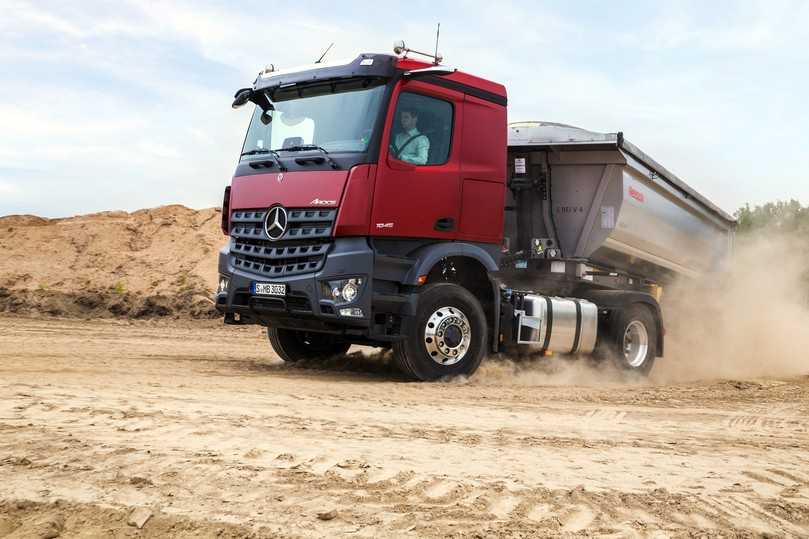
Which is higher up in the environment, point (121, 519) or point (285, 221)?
point (285, 221)

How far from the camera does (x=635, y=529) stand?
451cm

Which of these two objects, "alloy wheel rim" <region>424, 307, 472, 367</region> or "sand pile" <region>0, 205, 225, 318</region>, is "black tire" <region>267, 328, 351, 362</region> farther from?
"sand pile" <region>0, 205, 225, 318</region>

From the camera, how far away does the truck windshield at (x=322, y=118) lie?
30.2ft

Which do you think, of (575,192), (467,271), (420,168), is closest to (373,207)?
(420,168)

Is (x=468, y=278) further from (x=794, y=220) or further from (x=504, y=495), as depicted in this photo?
(x=794, y=220)

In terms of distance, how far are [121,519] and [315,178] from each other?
519 cm

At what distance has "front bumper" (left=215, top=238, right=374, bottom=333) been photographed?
9.05 metres

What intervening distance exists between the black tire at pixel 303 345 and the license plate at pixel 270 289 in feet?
5.95

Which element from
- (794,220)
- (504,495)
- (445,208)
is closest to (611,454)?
(504,495)

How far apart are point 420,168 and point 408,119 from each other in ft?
1.69

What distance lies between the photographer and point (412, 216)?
30.7 feet

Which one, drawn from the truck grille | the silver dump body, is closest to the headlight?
the truck grille

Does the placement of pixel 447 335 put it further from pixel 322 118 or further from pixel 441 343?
pixel 322 118

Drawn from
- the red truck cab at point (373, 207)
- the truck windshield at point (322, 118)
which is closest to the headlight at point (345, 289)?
the red truck cab at point (373, 207)
